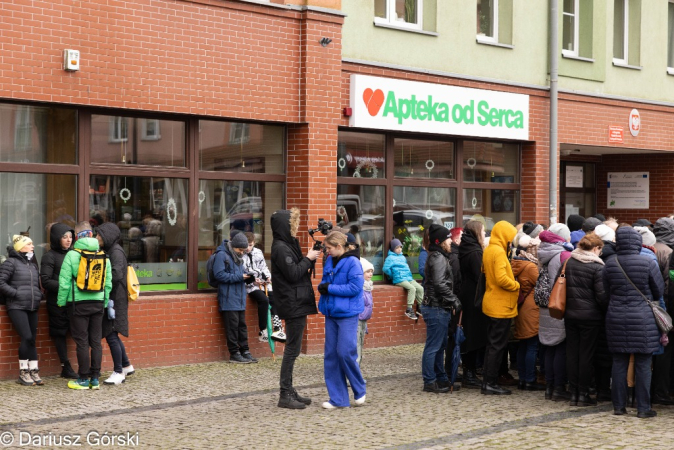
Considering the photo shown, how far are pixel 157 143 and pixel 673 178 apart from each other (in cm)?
1170

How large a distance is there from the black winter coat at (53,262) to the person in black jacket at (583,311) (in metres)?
5.44

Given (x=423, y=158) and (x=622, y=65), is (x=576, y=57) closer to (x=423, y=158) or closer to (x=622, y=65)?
(x=622, y=65)

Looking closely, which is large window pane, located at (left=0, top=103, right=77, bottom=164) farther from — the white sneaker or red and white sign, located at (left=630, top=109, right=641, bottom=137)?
red and white sign, located at (left=630, top=109, right=641, bottom=137)

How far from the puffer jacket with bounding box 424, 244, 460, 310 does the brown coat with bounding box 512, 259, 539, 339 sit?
766 millimetres

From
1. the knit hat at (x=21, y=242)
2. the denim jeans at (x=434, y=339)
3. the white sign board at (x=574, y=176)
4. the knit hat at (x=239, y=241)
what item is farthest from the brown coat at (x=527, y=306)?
the white sign board at (x=574, y=176)

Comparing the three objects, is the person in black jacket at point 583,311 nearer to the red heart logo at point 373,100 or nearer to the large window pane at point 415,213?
the red heart logo at point 373,100

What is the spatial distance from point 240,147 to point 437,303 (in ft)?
13.4

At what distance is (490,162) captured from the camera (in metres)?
16.9

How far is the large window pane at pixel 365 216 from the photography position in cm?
1469

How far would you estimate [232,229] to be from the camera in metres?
13.6

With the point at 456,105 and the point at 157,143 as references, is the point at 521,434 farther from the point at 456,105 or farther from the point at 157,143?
the point at 456,105

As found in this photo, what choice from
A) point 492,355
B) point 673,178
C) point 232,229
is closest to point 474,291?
point 492,355

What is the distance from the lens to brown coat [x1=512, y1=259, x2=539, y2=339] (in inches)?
429

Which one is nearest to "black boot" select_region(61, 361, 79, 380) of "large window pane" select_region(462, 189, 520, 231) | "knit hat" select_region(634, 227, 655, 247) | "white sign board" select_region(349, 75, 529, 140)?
"white sign board" select_region(349, 75, 529, 140)
